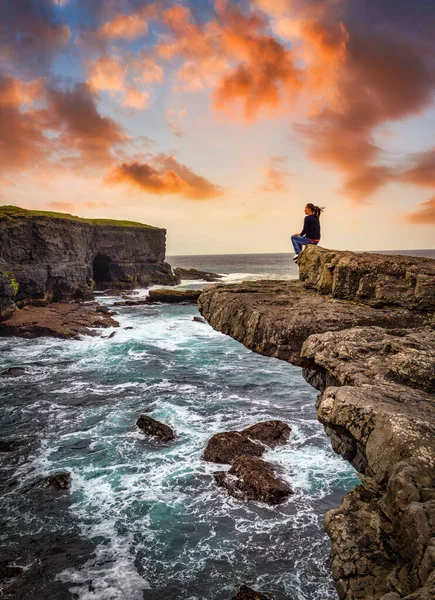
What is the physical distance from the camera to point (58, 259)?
57406 millimetres

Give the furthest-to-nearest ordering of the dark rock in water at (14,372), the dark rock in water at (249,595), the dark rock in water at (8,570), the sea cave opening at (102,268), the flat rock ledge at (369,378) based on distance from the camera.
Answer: the sea cave opening at (102,268), the dark rock in water at (14,372), the dark rock in water at (8,570), the dark rock in water at (249,595), the flat rock ledge at (369,378)

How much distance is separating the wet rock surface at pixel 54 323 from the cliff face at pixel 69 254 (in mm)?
2796

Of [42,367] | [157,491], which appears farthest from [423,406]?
[42,367]

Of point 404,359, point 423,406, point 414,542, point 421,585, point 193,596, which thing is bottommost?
point 193,596

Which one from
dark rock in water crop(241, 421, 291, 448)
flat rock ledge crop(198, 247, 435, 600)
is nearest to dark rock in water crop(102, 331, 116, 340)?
dark rock in water crop(241, 421, 291, 448)

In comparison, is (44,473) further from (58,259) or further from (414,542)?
(58,259)

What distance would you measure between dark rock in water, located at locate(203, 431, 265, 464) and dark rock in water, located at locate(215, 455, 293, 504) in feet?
2.77

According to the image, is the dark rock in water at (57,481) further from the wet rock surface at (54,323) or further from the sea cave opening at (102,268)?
the sea cave opening at (102,268)

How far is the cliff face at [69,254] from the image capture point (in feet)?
168

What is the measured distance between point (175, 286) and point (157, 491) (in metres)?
75.5

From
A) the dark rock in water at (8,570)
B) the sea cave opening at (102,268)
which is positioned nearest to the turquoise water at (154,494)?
the dark rock in water at (8,570)

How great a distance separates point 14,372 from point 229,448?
20.2m

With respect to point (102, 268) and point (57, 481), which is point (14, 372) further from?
point (102, 268)

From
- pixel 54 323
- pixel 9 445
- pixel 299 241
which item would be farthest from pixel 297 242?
pixel 54 323
